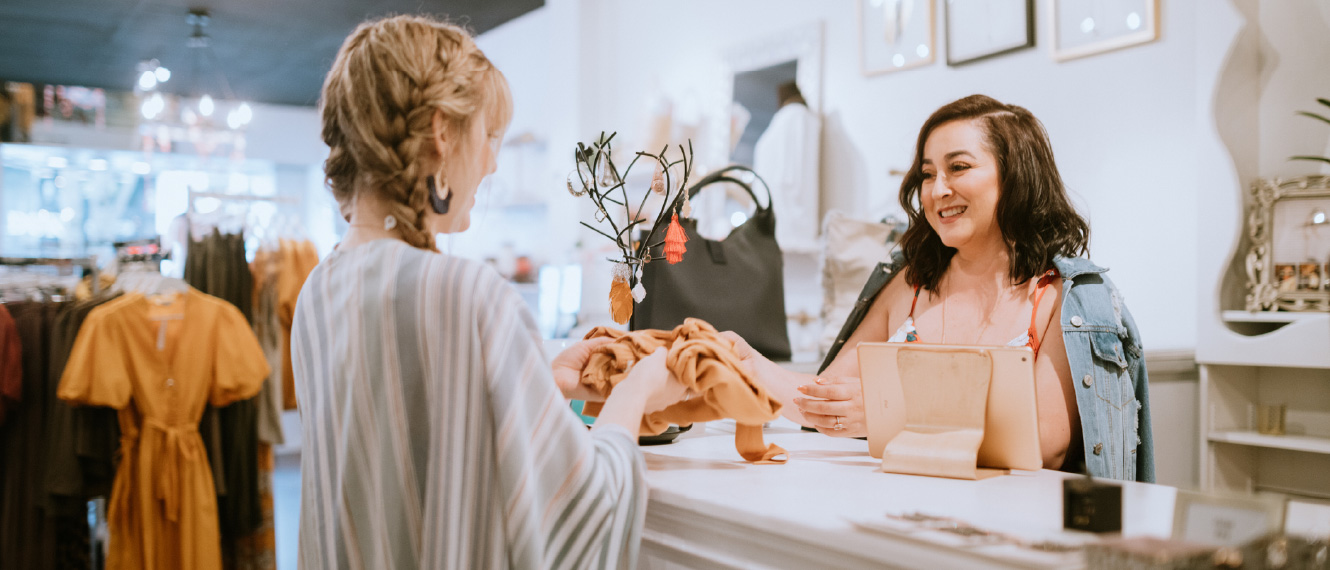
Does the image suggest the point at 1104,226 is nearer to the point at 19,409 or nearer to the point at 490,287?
the point at 490,287

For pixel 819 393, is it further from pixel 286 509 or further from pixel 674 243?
pixel 286 509

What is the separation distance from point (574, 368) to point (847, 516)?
494 millimetres

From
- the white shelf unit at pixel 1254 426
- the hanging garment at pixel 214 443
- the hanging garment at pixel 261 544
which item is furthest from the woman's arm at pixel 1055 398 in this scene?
the hanging garment at pixel 261 544

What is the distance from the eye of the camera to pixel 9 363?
2775mm

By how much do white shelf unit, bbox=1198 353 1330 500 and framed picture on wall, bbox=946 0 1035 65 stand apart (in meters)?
1.45

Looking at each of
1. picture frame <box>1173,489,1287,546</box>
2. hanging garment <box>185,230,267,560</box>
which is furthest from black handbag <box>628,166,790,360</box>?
hanging garment <box>185,230,267,560</box>

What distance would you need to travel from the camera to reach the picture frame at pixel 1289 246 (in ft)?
8.50

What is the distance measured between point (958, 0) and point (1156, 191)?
3.85 feet

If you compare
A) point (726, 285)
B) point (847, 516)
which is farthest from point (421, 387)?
point (726, 285)

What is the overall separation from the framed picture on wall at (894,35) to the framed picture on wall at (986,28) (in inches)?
4.2

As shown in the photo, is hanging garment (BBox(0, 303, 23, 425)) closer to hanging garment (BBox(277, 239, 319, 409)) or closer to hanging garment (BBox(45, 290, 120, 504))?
hanging garment (BBox(45, 290, 120, 504))

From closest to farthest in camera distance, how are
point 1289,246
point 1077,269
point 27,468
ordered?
point 1077,269
point 1289,246
point 27,468

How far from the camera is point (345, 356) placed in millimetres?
990

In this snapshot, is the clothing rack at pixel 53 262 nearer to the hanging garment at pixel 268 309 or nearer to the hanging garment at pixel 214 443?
the hanging garment at pixel 268 309
